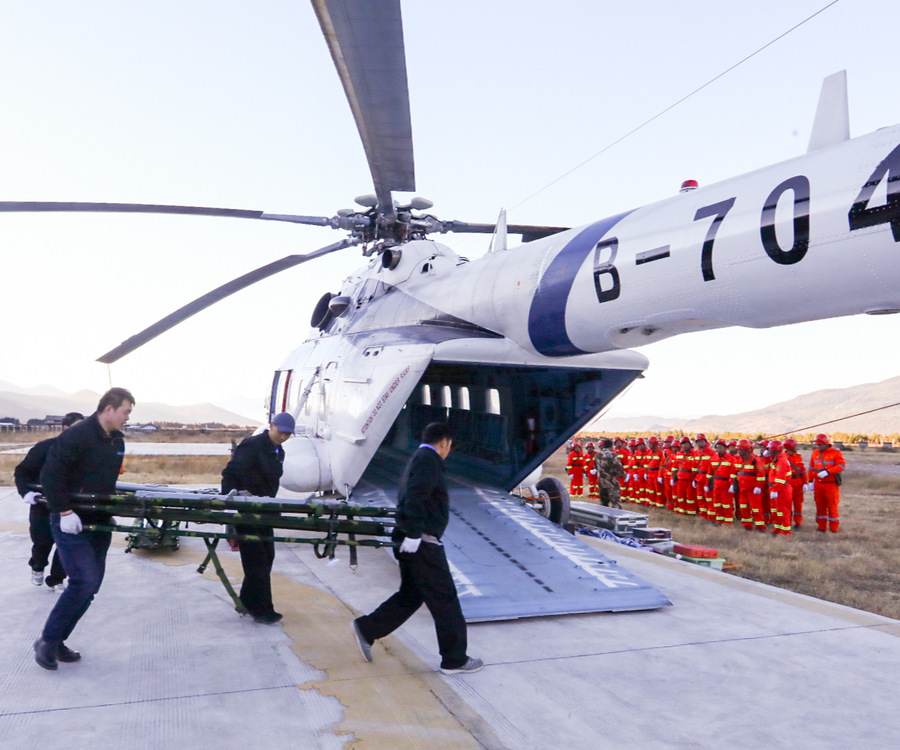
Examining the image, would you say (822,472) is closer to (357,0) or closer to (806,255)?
(806,255)

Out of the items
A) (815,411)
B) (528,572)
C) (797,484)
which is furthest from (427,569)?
(815,411)

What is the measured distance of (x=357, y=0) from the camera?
3.63 m

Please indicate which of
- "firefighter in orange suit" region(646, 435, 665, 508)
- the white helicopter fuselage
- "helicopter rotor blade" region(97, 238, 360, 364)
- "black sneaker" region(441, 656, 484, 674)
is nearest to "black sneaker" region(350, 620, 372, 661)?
"black sneaker" region(441, 656, 484, 674)

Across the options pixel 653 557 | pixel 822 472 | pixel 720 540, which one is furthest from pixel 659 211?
pixel 822 472

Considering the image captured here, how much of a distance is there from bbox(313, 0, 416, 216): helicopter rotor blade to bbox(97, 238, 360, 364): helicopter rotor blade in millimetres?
2652

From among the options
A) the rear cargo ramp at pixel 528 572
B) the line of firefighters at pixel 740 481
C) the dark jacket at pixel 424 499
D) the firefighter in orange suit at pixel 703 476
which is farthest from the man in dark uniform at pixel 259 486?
the firefighter in orange suit at pixel 703 476

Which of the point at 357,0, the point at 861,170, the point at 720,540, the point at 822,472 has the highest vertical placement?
the point at 357,0

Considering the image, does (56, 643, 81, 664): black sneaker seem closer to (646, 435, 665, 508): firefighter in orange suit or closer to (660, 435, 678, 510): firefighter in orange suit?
(660, 435, 678, 510): firefighter in orange suit

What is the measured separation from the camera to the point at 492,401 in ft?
28.0

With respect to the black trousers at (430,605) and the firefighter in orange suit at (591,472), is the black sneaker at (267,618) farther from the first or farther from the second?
the firefighter in orange suit at (591,472)

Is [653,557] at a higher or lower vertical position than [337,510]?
lower

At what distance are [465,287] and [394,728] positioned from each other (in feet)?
Result: 15.3

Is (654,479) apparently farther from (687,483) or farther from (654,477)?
(687,483)

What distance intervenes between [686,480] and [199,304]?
31.4 ft
